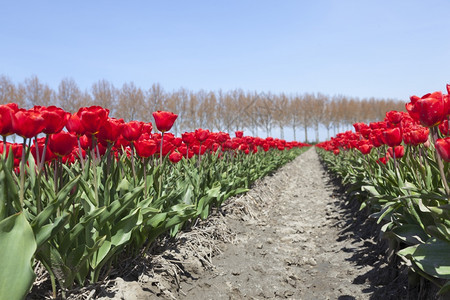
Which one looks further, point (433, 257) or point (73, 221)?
point (73, 221)

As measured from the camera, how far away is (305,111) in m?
52.1

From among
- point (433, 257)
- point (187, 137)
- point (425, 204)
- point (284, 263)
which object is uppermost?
point (187, 137)

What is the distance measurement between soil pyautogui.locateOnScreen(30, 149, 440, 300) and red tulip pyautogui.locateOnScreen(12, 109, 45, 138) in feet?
3.26

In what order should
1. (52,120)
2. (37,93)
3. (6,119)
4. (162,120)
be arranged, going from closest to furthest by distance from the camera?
(6,119) < (52,120) < (162,120) < (37,93)

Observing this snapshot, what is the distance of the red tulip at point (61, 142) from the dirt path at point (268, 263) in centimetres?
89

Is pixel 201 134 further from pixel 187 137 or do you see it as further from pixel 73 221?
pixel 73 221

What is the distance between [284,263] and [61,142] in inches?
95.9

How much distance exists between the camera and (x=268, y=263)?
3.42 meters

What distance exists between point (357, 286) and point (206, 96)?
39.3m

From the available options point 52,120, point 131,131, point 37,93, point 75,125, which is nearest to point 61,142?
point 75,125

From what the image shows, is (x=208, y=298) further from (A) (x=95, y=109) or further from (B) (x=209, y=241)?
(A) (x=95, y=109)

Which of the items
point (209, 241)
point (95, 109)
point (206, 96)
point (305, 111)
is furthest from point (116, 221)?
point (305, 111)

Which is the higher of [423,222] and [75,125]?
[75,125]

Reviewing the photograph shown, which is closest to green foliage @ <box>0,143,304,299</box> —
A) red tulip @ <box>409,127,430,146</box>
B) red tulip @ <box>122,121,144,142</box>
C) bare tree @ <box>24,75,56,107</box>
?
red tulip @ <box>122,121,144,142</box>
